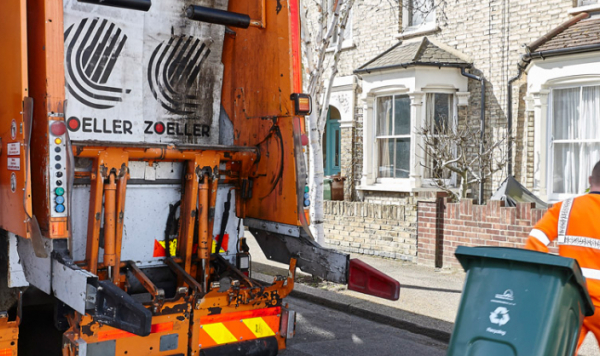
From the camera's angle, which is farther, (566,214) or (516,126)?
(516,126)

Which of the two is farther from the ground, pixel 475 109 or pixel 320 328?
pixel 475 109

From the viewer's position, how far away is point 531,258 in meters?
3.10

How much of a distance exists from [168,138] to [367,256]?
559 centimetres

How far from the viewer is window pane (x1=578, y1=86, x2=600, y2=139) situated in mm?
9641

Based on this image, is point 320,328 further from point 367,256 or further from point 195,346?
point 367,256

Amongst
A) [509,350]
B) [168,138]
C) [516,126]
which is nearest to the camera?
[509,350]

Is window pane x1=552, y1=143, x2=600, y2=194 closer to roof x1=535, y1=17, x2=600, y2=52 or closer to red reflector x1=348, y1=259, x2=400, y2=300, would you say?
roof x1=535, y1=17, x2=600, y2=52

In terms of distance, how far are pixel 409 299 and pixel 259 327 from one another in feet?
9.58

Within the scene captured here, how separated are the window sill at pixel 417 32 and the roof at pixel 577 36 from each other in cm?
220

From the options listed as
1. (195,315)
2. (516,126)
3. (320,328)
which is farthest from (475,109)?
(195,315)

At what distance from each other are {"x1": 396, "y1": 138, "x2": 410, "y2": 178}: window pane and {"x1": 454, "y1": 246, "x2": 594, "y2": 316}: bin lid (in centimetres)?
871

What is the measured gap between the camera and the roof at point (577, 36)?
934cm

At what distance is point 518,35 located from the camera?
34.9 feet

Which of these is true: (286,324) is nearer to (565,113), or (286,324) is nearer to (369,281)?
(369,281)
